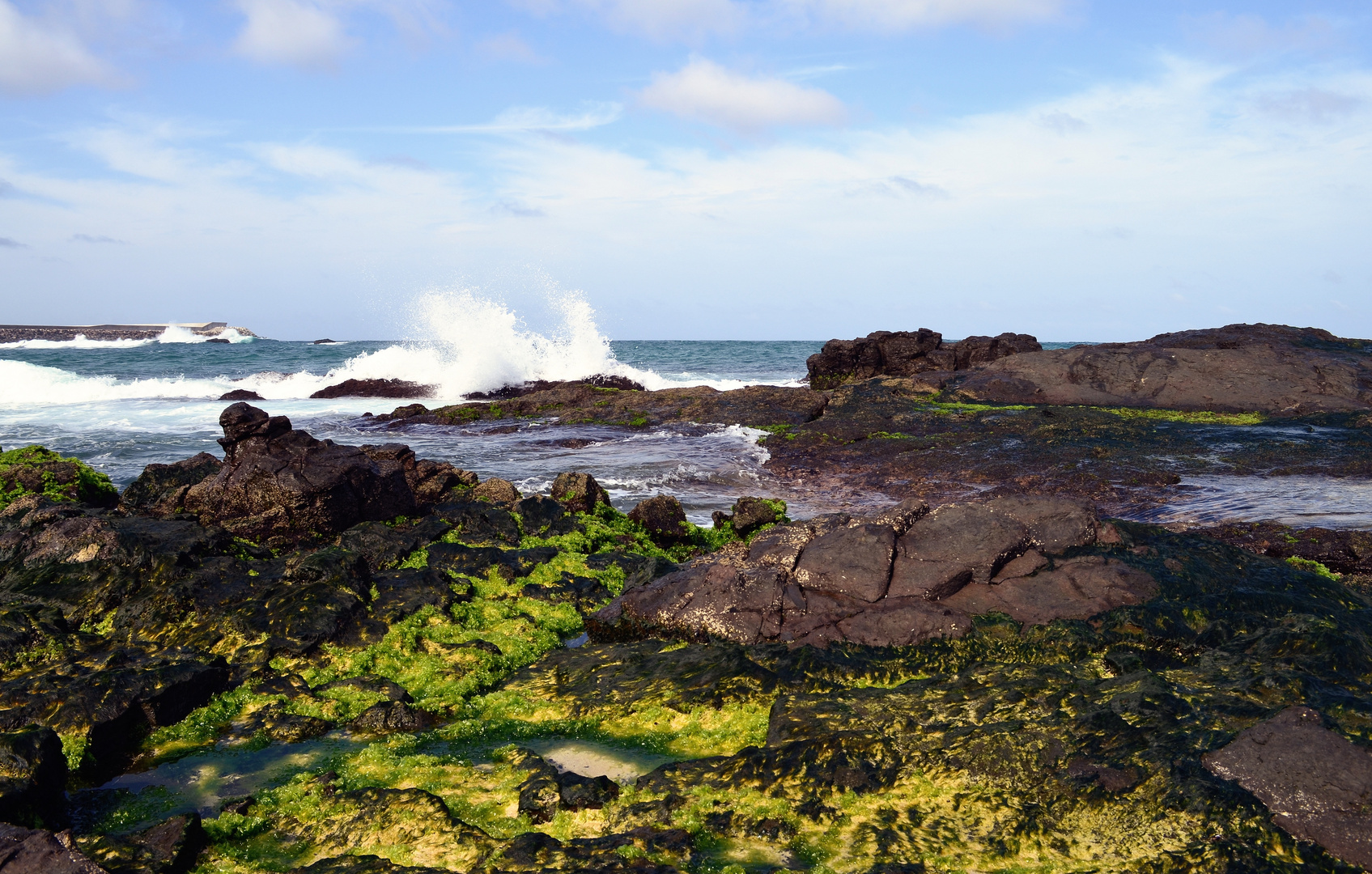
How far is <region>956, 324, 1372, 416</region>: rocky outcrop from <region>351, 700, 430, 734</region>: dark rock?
66.8ft

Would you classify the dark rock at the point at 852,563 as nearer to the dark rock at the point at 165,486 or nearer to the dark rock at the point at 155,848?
the dark rock at the point at 155,848

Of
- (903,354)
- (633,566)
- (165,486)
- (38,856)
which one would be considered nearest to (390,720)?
(38,856)

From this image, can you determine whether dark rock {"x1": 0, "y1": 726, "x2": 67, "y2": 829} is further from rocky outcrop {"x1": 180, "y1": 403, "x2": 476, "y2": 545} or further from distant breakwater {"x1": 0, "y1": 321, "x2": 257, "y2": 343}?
distant breakwater {"x1": 0, "y1": 321, "x2": 257, "y2": 343}

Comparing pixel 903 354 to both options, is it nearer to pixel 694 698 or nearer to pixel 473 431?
pixel 473 431

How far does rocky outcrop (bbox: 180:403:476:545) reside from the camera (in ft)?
32.1

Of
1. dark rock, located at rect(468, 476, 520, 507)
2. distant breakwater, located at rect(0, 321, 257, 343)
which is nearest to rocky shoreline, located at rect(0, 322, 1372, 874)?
dark rock, located at rect(468, 476, 520, 507)

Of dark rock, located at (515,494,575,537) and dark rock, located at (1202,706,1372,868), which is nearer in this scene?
dark rock, located at (1202,706,1372,868)

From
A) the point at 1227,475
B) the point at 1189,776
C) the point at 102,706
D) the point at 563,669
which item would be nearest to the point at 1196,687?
the point at 1189,776

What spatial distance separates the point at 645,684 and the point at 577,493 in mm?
5886

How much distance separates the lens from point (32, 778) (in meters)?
4.48

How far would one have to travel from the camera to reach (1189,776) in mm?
4250

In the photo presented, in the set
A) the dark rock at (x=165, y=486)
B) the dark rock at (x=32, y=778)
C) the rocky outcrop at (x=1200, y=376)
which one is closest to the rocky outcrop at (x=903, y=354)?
the rocky outcrop at (x=1200, y=376)

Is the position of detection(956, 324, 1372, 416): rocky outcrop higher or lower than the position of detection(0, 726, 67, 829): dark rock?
higher

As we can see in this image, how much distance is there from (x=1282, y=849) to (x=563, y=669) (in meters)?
4.70
